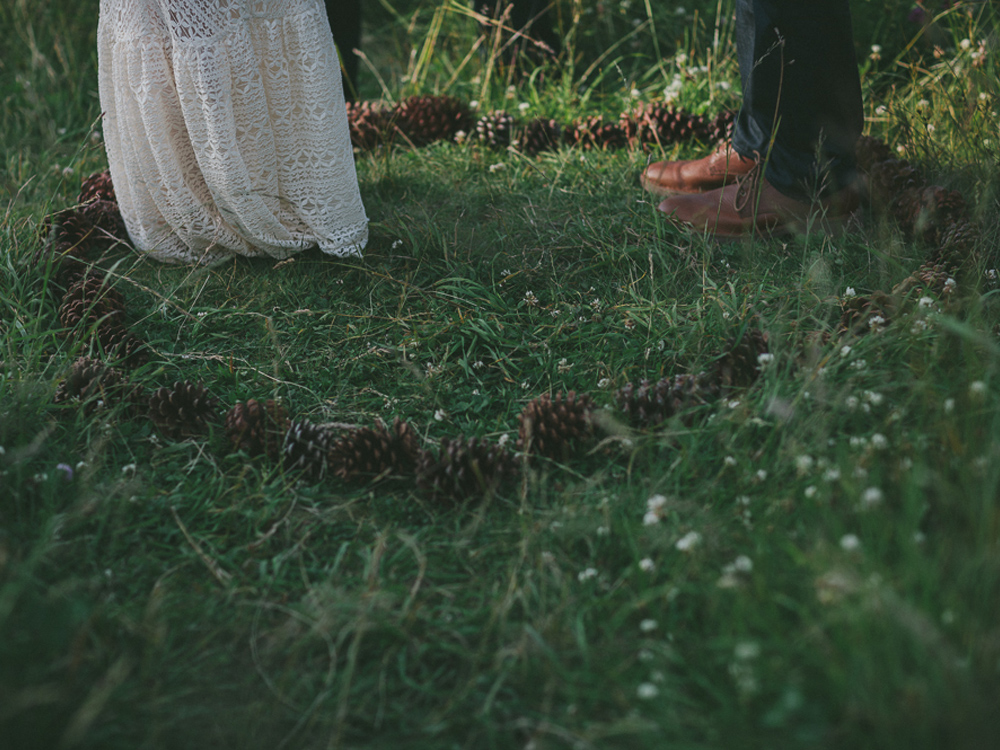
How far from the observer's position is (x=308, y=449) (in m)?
1.72

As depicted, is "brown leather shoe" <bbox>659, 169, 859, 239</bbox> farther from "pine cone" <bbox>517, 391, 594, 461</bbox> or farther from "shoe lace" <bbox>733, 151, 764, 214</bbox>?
"pine cone" <bbox>517, 391, 594, 461</bbox>

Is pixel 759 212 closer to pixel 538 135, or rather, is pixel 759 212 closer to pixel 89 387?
pixel 538 135

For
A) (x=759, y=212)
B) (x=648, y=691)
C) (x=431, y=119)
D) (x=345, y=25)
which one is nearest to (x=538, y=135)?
(x=431, y=119)

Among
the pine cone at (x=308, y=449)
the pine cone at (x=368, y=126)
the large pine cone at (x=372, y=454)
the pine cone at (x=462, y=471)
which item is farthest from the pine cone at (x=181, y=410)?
the pine cone at (x=368, y=126)

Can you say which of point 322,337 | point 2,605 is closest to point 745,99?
point 322,337

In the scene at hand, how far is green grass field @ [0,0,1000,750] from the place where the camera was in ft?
3.65

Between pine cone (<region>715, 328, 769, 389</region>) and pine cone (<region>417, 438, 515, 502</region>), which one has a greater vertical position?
pine cone (<region>715, 328, 769, 389</region>)

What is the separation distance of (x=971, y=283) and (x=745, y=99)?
863 mm

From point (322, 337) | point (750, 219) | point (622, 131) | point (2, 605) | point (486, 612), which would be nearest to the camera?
point (2, 605)

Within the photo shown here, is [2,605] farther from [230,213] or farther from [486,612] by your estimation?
[230,213]

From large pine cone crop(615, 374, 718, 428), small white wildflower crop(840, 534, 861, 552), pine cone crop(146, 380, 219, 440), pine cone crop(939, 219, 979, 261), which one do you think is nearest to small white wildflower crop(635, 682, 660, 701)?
small white wildflower crop(840, 534, 861, 552)

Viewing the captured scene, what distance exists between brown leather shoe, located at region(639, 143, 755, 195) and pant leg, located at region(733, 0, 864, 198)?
156mm

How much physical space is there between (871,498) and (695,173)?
5.53 ft

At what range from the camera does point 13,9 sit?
151 inches
